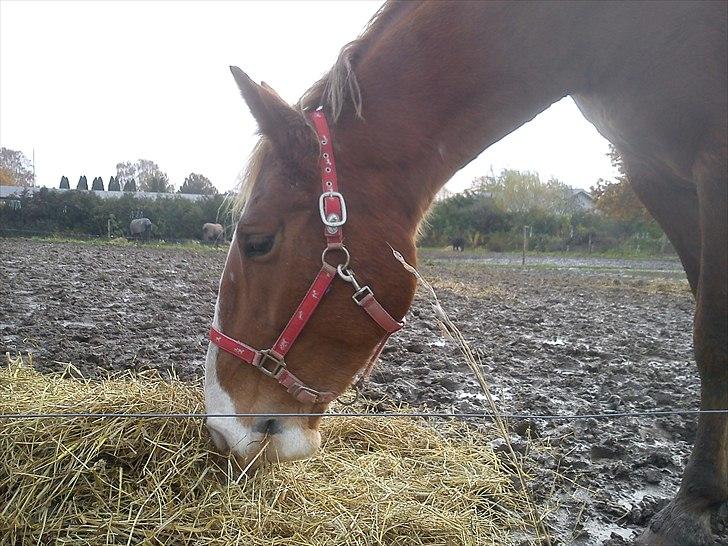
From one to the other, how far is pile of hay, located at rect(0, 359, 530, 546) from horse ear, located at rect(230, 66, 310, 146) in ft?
4.10

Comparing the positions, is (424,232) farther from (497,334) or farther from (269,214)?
(497,334)

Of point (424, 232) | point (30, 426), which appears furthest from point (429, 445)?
point (30, 426)

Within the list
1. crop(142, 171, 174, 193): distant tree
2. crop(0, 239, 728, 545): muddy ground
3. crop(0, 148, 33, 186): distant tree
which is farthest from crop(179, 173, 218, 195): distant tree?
crop(0, 239, 728, 545): muddy ground

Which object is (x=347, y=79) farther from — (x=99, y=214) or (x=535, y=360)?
(x=99, y=214)

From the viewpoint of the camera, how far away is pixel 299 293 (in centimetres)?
190

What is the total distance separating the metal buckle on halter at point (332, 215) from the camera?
1842 millimetres

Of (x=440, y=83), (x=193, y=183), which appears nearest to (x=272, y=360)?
(x=440, y=83)

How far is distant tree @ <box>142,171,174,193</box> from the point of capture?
4911 cm

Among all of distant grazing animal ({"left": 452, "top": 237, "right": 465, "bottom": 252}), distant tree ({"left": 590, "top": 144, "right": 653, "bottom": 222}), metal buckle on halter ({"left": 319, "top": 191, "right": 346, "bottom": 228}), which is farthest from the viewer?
distant grazing animal ({"left": 452, "top": 237, "right": 465, "bottom": 252})

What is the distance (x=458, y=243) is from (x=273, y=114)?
29318 millimetres

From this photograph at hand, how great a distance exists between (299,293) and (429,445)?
56.5 inches

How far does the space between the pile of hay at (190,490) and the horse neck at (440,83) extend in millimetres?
1185

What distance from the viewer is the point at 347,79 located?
1971 mm

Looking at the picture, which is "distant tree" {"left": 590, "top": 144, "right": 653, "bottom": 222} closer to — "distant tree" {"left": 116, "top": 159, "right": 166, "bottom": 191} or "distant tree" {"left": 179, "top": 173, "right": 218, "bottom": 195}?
"distant tree" {"left": 179, "top": 173, "right": 218, "bottom": 195}
